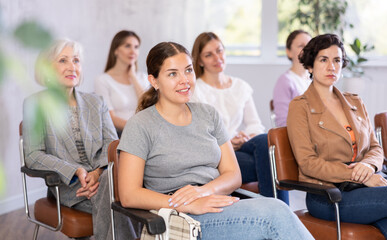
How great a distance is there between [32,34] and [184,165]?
1.67m

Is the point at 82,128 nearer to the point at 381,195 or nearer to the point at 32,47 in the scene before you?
the point at 381,195

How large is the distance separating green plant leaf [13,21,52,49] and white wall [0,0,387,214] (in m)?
2.66

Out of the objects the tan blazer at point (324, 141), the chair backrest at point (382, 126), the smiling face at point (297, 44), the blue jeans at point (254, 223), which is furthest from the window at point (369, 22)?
the blue jeans at point (254, 223)

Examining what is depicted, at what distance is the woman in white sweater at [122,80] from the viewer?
368 centimetres

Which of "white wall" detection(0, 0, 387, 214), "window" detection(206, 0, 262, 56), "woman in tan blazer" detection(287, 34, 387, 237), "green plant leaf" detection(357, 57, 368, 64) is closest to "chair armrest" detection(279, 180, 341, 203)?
"woman in tan blazer" detection(287, 34, 387, 237)

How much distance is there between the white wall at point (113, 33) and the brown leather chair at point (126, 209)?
1132mm

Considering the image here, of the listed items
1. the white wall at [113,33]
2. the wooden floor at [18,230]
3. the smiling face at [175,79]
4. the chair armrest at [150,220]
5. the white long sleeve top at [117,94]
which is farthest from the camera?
the white wall at [113,33]

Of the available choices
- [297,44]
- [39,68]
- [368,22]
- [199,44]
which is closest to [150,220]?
[39,68]

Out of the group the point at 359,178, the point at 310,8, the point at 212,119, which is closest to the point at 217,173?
the point at 212,119

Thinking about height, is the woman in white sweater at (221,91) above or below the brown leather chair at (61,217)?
above

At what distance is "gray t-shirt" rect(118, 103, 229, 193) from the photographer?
1941 millimetres

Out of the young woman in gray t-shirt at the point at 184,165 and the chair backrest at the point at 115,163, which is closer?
the young woman in gray t-shirt at the point at 184,165

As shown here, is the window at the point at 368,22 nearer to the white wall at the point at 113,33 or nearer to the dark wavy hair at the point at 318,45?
the white wall at the point at 113,33

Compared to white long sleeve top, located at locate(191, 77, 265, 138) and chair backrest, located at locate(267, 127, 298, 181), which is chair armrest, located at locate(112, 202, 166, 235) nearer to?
chair backrest, located at locate(267, 127, 298, 181)
